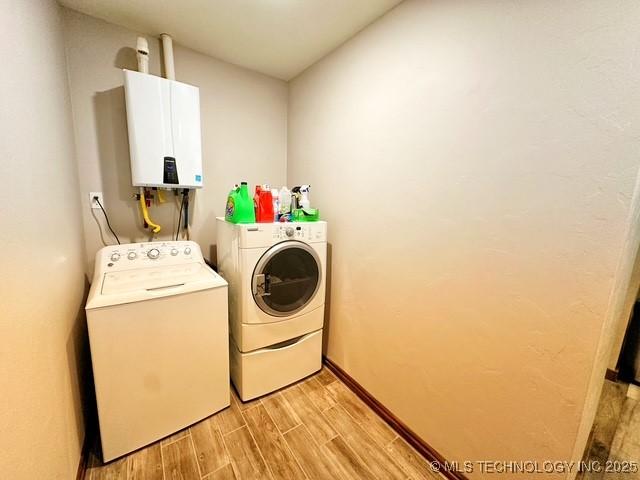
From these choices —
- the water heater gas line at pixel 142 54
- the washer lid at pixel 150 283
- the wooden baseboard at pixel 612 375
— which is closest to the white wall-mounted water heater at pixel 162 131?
the water heater gas line at pixel 142 54

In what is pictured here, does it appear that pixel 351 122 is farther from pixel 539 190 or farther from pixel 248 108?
pixel 539 190

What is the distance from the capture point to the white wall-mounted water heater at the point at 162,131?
1.45 m

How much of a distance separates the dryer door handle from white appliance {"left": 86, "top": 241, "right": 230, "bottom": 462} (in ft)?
0.57

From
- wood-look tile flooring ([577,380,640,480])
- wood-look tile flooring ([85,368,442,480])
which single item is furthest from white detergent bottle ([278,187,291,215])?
wood-look tile flooring ([577,380,640,480])

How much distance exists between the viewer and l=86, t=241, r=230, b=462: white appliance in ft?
3.82

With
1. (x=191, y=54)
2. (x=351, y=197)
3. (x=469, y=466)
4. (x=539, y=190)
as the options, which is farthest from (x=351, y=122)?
(x=469, y=466)

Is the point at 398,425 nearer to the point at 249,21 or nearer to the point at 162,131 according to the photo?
the point at 162,131

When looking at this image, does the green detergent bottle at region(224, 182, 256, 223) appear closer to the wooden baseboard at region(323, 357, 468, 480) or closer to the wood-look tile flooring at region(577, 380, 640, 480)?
the wooden baseboard at region(323, 357, 468, 480)

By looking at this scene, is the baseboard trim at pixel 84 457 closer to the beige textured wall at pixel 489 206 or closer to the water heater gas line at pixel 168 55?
the beige textured wall at pixel 489 206

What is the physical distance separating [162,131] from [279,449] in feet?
6.25

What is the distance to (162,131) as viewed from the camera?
1.52 m

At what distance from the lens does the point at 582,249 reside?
32.2 inches

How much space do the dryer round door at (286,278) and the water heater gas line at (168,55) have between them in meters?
1.31

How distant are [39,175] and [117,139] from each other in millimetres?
874
